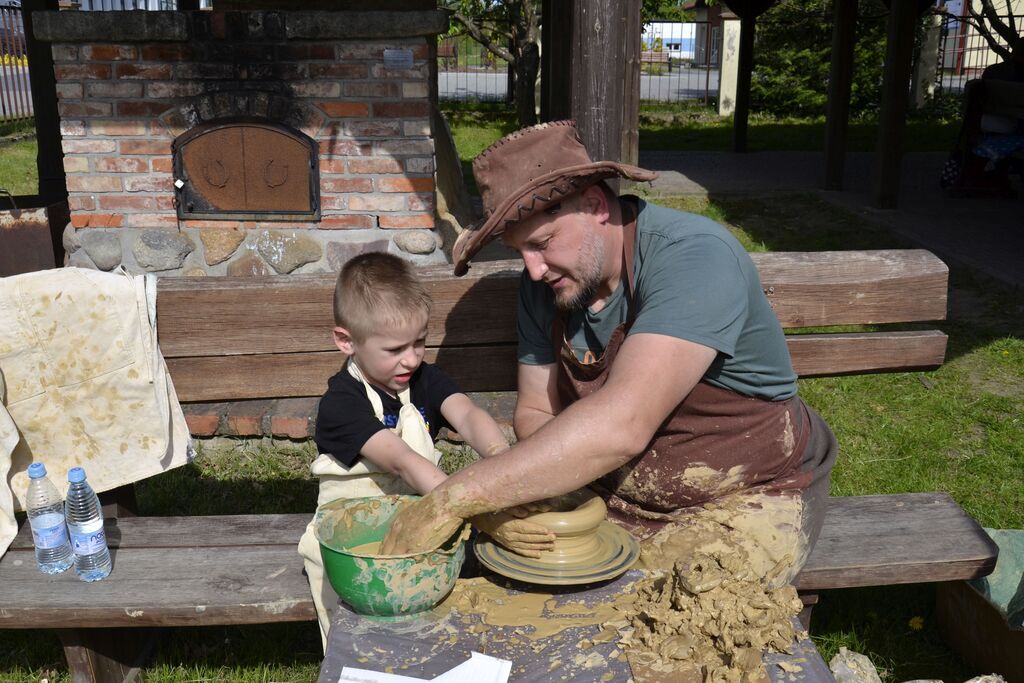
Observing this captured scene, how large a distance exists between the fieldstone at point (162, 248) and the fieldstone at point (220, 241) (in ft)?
0.29

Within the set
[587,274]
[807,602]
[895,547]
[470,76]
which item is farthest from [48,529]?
[470,76]

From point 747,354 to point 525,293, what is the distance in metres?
0.69

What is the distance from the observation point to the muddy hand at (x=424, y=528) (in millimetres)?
2109

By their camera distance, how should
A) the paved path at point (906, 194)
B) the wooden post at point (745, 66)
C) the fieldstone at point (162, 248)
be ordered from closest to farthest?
the fieldstone at point (162, 248)
the paved path at point (906, 194)
the wooden post at point (745, 66)

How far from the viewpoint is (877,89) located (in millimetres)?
17406

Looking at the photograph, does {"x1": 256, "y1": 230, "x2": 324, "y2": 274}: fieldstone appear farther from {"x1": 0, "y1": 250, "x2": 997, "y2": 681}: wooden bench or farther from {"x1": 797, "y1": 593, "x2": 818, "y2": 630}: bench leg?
{"x1": 797, "y1": 593, "x2": 818, "y2": 630}: bench leg

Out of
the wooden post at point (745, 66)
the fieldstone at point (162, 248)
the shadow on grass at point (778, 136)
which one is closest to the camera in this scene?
the fieldstone at point (162, 248)

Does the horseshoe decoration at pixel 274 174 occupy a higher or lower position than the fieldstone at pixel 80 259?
higher

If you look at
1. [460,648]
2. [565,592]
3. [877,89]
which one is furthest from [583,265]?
[877,89]

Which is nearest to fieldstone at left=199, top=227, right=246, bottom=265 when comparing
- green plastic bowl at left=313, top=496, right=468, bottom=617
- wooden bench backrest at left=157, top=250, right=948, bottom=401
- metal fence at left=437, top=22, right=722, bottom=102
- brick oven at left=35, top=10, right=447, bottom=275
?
brick oven at left=35, top=10, right=447, bottom=275

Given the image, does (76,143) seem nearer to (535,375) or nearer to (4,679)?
(4,679)

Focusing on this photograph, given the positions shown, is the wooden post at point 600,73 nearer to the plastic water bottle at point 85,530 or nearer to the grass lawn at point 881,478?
the grass lawn at point 881,478

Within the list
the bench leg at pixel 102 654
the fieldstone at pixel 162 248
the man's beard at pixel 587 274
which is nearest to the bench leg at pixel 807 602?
the man's beard at pixel 587 274

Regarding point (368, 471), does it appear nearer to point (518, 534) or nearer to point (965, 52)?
point (518, 534)
